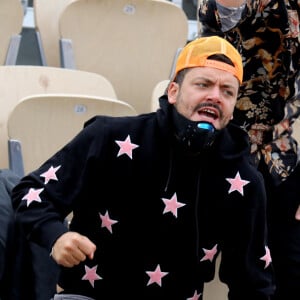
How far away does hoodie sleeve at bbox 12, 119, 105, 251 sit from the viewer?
135 cm

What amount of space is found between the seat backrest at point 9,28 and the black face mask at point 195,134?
1552 millimetres

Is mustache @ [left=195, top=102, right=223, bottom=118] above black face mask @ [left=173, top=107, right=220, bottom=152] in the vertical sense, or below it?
above

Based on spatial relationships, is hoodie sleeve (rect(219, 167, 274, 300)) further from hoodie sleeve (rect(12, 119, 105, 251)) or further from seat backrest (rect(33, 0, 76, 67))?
seat backrest (rect(33, 0, 76, 67))

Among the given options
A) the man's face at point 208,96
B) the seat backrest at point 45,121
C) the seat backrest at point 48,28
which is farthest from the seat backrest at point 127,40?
the man's face at point 208,96

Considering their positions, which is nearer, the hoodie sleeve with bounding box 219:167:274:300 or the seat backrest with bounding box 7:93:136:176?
the hoodie sleeve with bounding box 219:167:274:300

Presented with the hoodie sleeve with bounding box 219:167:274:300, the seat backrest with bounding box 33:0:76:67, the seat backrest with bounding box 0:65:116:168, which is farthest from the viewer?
the seat backrest with bounding box 33:0:76:67

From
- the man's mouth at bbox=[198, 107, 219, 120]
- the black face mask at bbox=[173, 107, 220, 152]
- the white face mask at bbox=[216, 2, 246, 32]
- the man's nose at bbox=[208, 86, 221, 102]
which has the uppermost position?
the white face mask at bbox=[216, 2, 246, 32]

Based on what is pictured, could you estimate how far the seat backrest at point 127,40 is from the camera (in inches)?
110

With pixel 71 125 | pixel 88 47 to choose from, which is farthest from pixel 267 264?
pixel 88 47

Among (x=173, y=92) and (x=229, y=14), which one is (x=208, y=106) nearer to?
(x=173, y=92)

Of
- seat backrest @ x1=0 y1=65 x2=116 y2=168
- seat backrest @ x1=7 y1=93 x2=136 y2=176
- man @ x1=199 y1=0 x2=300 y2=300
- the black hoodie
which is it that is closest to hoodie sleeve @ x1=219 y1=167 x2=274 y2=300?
the black hoodie

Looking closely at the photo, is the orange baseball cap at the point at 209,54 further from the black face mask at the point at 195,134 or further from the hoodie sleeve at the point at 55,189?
the hoodie sleeve at the point at 55,189

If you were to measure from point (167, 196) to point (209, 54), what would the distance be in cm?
29

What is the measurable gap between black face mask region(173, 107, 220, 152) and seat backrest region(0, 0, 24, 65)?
5.09 feet
